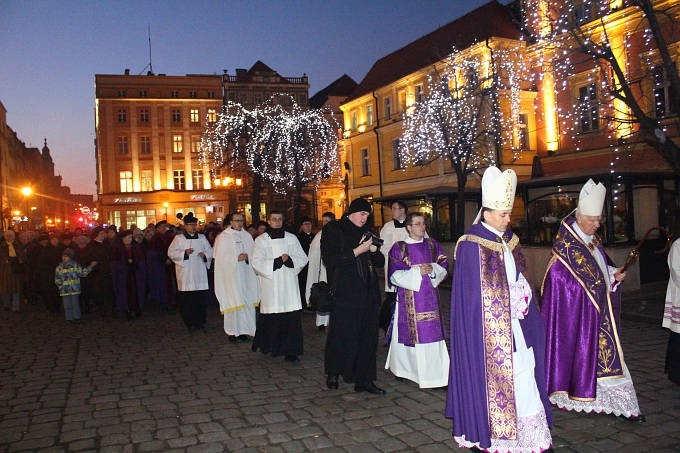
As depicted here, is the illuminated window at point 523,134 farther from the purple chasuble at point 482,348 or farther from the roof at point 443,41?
the purple chasuble at point 482,348

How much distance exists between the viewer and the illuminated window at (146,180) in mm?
53781

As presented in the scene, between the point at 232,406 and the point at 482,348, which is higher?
the point at 482,348

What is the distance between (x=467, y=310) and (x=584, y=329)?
1463 mm

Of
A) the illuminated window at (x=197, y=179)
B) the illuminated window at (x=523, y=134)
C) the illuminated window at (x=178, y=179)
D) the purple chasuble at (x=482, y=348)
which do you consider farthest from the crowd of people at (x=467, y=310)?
the illuminated window at (x=178, y=179)

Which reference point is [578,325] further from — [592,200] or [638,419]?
[592,200]

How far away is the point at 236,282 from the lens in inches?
372

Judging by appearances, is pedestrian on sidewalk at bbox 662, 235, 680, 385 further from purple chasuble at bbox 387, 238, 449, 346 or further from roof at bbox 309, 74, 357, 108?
roof at bbox 309, 74, 357, 108

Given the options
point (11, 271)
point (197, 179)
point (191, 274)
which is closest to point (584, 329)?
point (191, 274)

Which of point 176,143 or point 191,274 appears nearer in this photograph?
point 191,274

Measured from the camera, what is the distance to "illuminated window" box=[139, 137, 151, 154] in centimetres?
5409

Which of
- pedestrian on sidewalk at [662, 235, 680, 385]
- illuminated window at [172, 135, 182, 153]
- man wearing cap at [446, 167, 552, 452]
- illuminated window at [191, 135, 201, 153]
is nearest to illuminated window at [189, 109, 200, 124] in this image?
illuminated window at [191, 135, 201, 153]

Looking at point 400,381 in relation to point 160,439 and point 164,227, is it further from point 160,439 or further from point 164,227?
point 164,227

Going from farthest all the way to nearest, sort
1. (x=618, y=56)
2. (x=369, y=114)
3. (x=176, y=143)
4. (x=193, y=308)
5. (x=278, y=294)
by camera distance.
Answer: (x=176, y=143) → (x=369, y=114) → (x=618, y=56) → (x=193, y=308) → (x=278, y=294)

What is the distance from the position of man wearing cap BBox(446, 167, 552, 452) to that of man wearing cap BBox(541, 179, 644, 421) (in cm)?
83
